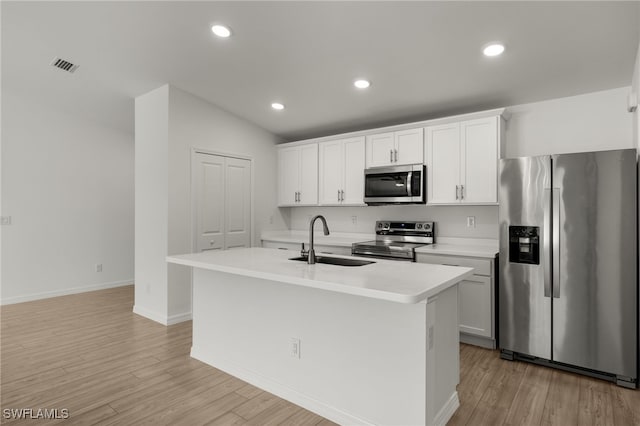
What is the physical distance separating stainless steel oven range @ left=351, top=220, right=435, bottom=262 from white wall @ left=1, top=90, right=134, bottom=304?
4085mm

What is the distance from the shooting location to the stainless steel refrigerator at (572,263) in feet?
8.54

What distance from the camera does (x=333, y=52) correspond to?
120 inches

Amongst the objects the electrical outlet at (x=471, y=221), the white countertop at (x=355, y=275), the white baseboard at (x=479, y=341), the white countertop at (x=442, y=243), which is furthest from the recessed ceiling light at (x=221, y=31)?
the white baseboard at (x=479, y=341)

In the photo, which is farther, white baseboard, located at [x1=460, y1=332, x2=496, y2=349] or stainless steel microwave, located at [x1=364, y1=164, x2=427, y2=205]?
stainless steel microwave, located at [x1=364, y1=164, x2=427, y2=205]

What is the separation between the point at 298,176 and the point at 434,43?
9.21 feet

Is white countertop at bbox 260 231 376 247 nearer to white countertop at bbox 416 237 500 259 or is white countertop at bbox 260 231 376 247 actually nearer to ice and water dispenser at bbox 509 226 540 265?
white countertop at bbox 416 237 500 259

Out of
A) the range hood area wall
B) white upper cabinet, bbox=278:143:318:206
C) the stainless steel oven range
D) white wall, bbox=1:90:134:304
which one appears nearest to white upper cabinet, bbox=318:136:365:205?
white upper cabinet, bbox=278:143:318:206

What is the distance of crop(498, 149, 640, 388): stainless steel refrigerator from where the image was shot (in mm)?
2602

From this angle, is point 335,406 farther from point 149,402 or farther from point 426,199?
point 426,199

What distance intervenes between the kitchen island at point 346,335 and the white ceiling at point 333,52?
1722 mm

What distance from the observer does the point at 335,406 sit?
219 centimetres

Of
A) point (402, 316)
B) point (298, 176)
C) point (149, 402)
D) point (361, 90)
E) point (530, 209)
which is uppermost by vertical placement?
point (361, 90)

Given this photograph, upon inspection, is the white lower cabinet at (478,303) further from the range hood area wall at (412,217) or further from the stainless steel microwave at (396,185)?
the stainless steel microwave at (396,185)

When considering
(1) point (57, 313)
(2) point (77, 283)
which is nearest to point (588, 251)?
(1) point (57, 313)
